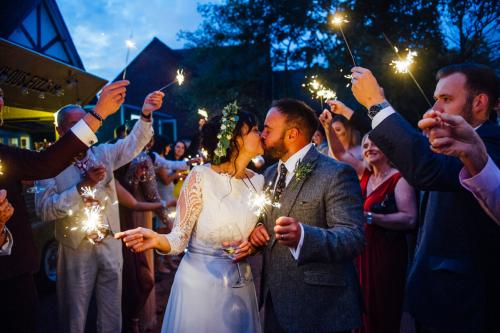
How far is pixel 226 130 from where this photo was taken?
10.0ft

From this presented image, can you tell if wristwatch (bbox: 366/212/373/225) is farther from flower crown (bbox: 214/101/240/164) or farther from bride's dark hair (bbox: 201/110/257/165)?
flower crown (bbox: 214/101/240/164)

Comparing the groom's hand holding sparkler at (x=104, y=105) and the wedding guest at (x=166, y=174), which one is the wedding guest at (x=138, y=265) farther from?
the groom's hand holding sparkler at (x=104, y=105)

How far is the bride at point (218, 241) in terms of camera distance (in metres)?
2.80

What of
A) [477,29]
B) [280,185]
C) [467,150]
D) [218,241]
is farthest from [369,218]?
[477,29]

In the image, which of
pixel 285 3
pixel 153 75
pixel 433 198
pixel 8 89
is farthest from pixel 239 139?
pixel 153 75

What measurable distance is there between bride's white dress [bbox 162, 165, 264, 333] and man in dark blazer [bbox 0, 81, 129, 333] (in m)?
0.89

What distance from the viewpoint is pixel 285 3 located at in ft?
74.1

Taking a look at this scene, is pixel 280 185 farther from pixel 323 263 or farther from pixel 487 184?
pixel 487 184

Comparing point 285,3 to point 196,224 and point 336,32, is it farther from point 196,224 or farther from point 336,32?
point 196,224

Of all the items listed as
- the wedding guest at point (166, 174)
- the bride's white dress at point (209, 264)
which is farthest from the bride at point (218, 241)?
the wedding guest at point (166, 174)

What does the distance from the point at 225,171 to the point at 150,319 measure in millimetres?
3094

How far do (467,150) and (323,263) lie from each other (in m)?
1.37

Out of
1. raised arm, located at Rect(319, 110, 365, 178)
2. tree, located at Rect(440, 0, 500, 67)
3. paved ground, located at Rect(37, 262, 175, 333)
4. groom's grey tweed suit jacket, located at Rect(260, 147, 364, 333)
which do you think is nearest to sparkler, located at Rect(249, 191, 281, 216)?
groom's grey tweed suit jacket, located at Rect(260, 147, 364, 333)

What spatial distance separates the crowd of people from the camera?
191 cm
